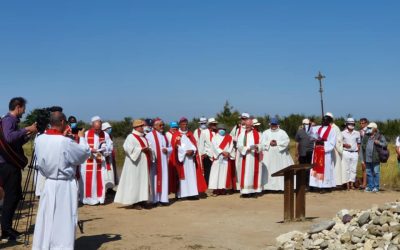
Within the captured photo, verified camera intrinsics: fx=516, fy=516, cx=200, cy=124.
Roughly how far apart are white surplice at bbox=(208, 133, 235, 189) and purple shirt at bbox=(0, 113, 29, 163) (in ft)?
21.2

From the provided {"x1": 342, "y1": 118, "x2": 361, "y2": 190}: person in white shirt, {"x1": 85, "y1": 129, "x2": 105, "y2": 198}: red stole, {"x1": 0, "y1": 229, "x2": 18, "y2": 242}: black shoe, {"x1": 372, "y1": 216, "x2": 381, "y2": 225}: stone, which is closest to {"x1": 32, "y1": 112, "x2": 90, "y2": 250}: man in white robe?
{"x1": 0, "y1": 229, "x2": 18, "y2": 242}: black shoe

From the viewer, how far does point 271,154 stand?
44.1 feet

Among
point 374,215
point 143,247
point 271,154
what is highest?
point 271,154

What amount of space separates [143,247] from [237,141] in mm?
6131

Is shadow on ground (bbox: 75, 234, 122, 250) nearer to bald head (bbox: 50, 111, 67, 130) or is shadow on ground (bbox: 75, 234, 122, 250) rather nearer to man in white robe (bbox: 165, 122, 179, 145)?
bald head (bbox: 50, 111, 67, 130)

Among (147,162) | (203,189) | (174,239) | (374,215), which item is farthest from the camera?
(203,189)

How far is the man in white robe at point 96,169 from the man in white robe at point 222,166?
104 inches

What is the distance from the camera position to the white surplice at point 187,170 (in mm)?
12398

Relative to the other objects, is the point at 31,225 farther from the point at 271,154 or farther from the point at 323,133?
the point at 323,133

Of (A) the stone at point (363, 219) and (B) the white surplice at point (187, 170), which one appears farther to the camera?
A: (B) the white surplice at point (187, 170)

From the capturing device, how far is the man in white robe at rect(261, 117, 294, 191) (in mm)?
13312

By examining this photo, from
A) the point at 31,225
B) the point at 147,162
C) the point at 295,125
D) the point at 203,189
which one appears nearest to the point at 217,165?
the point at 203,189

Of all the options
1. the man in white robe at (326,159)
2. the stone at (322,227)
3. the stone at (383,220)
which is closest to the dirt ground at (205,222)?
the man in white robe at (326,159)

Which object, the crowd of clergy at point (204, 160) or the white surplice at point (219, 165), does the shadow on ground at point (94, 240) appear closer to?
the crowd of clergy at point (204, 160)
